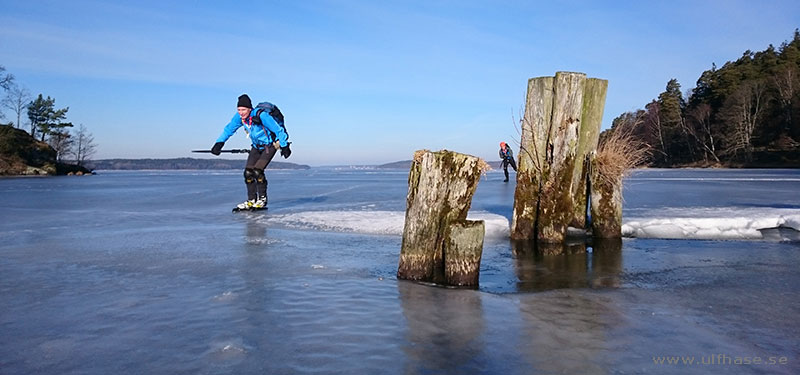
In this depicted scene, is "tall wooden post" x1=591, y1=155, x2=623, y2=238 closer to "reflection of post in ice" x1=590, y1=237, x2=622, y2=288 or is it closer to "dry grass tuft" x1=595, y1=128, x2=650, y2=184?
"dry grass tuft" x1=595, y1=128, x2=650, y2=184

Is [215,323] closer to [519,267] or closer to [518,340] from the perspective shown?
[518,340]

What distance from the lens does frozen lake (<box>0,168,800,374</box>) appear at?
97.2 inches

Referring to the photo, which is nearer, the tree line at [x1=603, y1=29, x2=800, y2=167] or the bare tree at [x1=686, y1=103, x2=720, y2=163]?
the tree line at [x1=603, y1=29, x2=800, y2=167]

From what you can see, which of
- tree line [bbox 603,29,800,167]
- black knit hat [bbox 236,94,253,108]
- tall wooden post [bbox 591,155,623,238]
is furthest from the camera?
tree line [bbox 603,29,800,167]

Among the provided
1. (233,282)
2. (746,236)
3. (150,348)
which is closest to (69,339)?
(150,348)

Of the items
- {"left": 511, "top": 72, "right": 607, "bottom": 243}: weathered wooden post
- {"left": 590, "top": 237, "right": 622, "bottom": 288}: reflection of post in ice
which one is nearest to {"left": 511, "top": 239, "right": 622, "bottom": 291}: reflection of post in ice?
{"left": 590, "top": 237, "right": 622, "bottom": 288}: reflection of post in ice

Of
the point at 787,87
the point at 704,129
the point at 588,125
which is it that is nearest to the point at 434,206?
the point at 588,125

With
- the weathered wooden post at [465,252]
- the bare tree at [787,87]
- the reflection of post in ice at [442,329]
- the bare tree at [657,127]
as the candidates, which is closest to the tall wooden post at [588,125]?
the weathered wooden post at [465,252]

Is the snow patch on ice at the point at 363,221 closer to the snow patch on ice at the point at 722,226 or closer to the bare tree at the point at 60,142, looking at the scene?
the snow patch on ice at the point at 722,226

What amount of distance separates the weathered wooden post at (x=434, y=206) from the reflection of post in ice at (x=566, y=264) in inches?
30.0

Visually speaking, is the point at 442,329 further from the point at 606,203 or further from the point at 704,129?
the point at 704,129

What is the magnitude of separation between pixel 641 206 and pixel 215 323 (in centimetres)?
844

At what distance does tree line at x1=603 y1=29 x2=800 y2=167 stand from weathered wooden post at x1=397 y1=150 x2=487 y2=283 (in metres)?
48.7

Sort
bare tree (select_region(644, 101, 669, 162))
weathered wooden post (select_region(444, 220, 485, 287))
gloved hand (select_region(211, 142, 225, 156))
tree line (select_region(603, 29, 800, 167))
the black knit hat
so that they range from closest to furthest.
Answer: weathered wooden post (select_region(444, 220, 485, 287)) → the black knit hat → gloved hand (select_region(211, 142, 225, 156)) → tree line (select_region(603, 29, 800, 167)) → bare tree (select_region(644, 101, 669, 162))
